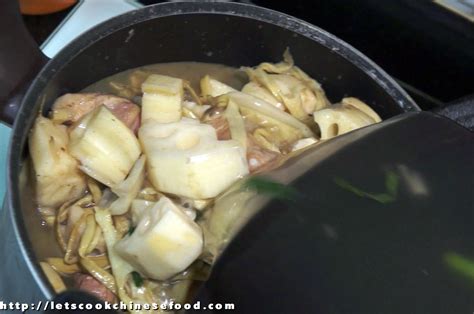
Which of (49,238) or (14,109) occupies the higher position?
(14,109)

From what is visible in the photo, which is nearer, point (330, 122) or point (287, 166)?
point (287, 166)

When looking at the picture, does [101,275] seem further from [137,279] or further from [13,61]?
[13,61]

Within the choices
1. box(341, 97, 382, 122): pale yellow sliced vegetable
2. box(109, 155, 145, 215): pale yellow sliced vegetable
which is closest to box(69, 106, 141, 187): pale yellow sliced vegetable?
box(109, 155, 145, 215): pale yellow sliced vegetable

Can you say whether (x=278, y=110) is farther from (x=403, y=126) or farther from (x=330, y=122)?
(x=403, y=126)

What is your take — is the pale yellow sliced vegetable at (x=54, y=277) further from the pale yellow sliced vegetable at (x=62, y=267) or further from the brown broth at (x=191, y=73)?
the brown broth at (x=191, y=73)

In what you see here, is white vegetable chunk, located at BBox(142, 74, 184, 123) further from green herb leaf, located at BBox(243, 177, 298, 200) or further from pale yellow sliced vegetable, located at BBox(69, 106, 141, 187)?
green herb leaf, located at BBox(243, 177, 298, 200)

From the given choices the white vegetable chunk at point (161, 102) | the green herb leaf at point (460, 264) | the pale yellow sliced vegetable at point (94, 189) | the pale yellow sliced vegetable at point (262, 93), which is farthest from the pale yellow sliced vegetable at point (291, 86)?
the green herb leaf at point (460, 264)

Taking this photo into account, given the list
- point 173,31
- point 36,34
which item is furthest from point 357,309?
point 36,34

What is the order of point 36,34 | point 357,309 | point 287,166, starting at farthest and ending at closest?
point 36,34, point 287,166, point 357,309
